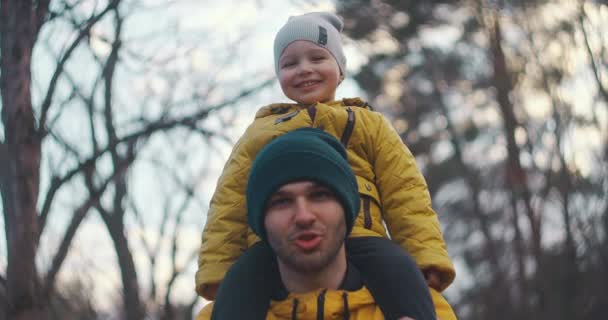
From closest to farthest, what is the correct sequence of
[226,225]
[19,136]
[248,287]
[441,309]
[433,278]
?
[248,287], [441,309], [433,278], [226,225], [19,136]

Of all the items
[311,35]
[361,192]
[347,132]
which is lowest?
[361,192]

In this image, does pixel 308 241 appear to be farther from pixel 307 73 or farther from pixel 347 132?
pixel 307 73

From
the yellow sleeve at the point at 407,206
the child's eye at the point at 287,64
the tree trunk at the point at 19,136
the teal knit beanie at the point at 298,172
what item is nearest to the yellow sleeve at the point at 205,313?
the teal knit beanie at the point at 298,172

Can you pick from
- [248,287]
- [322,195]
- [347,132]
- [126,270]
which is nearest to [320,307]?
[248,287]

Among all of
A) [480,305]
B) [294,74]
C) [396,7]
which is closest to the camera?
[294,74]

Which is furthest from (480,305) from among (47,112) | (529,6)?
(47,112)

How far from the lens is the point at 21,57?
13.5 ft

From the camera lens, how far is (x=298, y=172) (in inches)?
91.6

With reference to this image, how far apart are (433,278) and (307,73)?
0.97 meters

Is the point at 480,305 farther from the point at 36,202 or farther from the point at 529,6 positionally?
the point at 36,202

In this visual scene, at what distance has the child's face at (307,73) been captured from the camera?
9.71ft

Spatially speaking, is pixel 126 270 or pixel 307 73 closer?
pixel 307 73

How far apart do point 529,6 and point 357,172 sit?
12.6 m

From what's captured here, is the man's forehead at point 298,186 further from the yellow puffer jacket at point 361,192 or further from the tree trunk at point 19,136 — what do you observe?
the tree trunk at point 19,136
